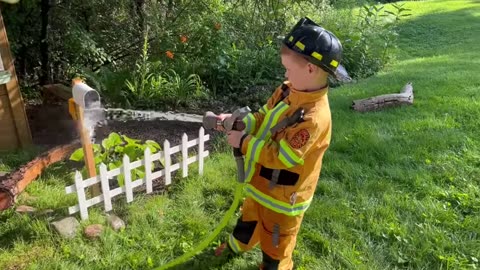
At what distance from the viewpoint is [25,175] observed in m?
3.29

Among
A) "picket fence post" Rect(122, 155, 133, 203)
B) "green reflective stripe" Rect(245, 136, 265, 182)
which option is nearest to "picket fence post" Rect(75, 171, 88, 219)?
"picket fence post" Rect(122, 155, 133, 203)

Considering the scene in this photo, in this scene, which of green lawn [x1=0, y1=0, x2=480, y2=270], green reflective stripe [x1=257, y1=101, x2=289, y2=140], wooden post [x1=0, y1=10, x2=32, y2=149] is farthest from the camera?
wooden post [x1=0, y1=10, x2=32, y2=149]

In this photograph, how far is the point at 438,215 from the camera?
3.24 meters

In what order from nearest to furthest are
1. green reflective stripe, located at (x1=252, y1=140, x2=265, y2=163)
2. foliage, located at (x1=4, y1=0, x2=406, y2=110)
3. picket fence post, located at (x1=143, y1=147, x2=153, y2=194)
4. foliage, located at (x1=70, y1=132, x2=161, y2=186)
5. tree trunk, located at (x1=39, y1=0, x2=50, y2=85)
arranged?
green reflective stripe, located at (x1=252, y1=140, x2=265, y2=163) < picket fence post, located at (x1=143, y1=147, x2=153, y2=194) < foliage, located at (x1=70, y1=132, x2=161, y2=186) < tree trunk, located at (x1=39, y1=0, x2=50, y2=85) < foliage, located at (x1=4, y1=0, x2=406, y2=110)

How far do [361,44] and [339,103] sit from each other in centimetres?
284

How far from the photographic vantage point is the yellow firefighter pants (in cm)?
239

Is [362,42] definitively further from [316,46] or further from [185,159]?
[316,46]

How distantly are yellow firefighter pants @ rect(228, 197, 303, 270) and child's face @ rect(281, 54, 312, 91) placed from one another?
0.76 metres

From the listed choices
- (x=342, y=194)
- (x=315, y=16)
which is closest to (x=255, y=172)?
(x=342, y=194)

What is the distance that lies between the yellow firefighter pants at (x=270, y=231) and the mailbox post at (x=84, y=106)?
3.86 ft

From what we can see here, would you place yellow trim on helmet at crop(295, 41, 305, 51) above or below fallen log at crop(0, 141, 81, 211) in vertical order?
above

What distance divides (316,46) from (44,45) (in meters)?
4.32

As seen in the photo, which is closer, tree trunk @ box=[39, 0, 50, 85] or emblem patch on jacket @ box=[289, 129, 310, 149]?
emblem patch on jacket @ box=[289, 129, 310, 149]

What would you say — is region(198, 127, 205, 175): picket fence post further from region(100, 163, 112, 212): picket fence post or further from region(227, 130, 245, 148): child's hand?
region(227, 130, 245, 148): child's hand
